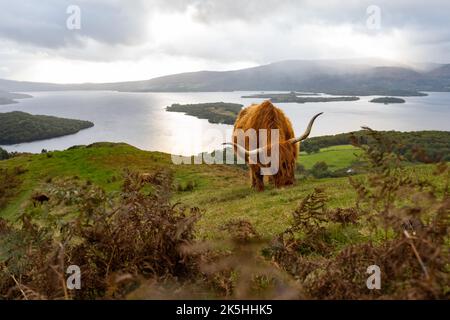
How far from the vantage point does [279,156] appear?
1423 centimetres

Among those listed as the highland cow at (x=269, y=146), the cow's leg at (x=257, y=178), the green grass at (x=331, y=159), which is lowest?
the green grass at (x=331, y=159)

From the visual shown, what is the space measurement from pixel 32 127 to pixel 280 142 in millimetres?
169516

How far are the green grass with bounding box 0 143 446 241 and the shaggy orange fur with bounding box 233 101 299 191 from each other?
48 cm

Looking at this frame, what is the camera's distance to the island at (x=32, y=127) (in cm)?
15188

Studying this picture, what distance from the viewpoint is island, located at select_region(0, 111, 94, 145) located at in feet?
498

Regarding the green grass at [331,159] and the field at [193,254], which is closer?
the field at [193,254]

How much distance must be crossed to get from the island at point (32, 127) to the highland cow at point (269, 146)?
515 ft

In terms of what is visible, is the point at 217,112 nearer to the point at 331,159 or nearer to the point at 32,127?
the point at 32,127

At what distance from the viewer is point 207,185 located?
27781 millimetres

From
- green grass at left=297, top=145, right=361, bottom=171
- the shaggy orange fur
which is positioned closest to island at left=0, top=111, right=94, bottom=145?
green grass at left=297, top=145, right=361, bottom=171

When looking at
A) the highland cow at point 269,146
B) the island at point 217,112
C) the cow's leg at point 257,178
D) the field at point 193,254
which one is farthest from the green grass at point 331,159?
the island at point 217,112

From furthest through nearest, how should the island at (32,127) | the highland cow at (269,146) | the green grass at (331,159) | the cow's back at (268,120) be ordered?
1. the island at (32,127)
2. the green grass at (331,159)
3. the cow's back at (268,120)
4. the highland cow at (269,146)

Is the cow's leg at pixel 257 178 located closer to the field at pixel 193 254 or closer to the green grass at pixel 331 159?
the field at pixel 193 254
